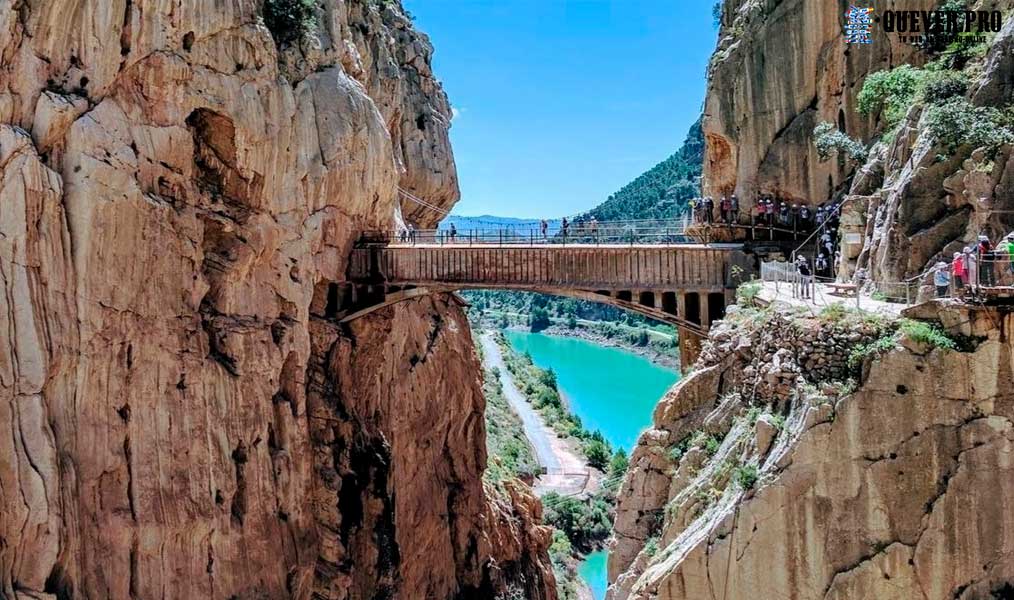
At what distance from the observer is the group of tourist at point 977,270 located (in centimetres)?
1134

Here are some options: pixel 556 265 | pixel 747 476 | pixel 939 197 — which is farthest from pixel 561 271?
pixel 747 476

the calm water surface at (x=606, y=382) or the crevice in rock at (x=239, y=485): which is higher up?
the crevice in rock at (x=239, y=485)

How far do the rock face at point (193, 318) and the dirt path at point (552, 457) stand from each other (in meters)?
32.2

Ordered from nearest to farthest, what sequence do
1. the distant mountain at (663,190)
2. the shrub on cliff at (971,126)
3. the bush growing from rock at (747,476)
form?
the bush growing from rock at (747,476) → the shrub on cliff at (971,126) → the distant mountain at (663,190)

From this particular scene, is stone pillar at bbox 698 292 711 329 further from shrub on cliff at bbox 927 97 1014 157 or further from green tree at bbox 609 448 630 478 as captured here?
green tree at bbox 609 448 630 478

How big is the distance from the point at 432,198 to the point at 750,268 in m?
19.7

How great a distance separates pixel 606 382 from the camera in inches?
4336

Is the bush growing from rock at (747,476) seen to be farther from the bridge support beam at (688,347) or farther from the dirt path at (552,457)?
the dirt path at (552,457)

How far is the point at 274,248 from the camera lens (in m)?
24.2

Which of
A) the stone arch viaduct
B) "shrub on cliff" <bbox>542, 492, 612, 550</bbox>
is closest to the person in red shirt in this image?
the stone arch viaduct

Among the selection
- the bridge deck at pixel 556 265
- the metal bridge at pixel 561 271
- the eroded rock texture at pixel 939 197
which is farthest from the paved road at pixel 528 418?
the eroded rock texture at pixel 939 197

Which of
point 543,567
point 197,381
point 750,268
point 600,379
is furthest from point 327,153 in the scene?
point 600,379

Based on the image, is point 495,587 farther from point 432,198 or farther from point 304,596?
point 432,198

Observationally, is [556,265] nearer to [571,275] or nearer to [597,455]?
[571,275]
